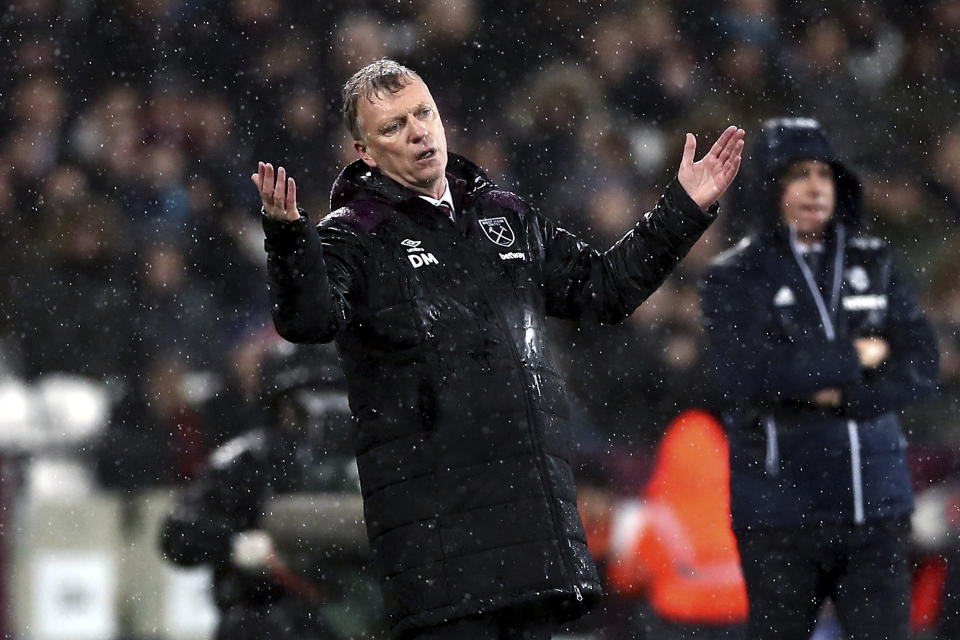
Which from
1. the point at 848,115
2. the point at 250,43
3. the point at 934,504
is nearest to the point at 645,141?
the point at 848,115

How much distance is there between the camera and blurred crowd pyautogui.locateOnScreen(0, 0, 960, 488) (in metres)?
6.42

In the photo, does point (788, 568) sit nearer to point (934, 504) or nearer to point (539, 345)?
point (539, 345)

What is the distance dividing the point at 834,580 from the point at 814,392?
0.46 meters

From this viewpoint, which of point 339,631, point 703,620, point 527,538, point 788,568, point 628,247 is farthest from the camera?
point 703,620

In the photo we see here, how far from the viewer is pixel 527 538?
293cm

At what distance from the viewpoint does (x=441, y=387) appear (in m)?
2.96

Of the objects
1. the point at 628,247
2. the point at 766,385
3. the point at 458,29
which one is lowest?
the point at 766,385

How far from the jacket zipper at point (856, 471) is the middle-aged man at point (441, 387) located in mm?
1029

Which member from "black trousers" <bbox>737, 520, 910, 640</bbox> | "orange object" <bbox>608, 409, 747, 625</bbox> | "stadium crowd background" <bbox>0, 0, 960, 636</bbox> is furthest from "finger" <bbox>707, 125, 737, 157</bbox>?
"stadium crowd background" <bbox>0, 0, 960, 636</bbox>

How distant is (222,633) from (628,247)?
7.71 ft

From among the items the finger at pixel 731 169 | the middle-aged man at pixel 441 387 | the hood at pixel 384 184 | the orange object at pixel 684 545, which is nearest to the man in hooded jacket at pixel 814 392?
the finger at pixel 731 169

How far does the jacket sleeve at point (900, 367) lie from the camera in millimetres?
3951

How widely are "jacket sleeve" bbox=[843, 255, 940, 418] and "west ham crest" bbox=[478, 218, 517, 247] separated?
48.4 inches

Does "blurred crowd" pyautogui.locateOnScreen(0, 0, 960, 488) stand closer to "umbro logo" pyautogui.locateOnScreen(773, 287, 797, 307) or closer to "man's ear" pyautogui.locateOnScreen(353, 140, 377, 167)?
"umbro logo" pyautogui.locateOnScreen(773, 287, 797, 307)
